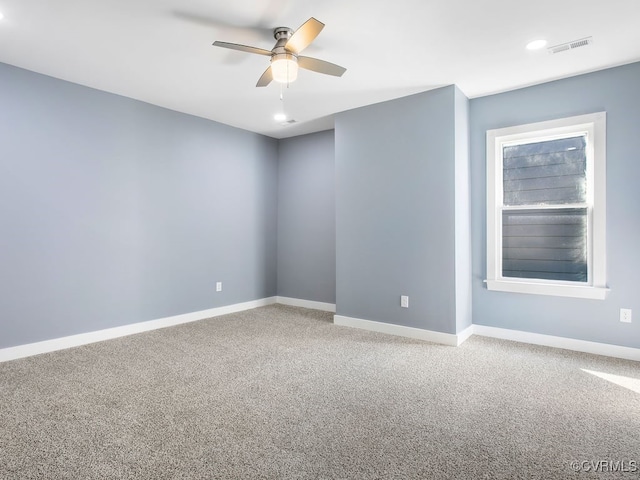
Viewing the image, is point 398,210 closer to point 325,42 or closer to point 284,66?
point 325,42

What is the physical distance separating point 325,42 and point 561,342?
138 inches

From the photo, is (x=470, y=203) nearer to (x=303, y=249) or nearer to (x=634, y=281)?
(x=634, y=281)

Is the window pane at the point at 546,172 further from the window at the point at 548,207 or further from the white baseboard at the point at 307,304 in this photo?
the white baseboard at the point at 307,304

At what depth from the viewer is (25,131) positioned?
3322 millimetres

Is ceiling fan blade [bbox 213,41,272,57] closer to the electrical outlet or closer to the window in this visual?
the window

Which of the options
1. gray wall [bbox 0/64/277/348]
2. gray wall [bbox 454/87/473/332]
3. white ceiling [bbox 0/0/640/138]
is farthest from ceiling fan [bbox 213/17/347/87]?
gray wall [bbox 0/64/277/348]

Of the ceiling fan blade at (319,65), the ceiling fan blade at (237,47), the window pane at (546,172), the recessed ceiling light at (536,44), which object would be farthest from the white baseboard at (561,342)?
the ceiling fan blade at (237,47)

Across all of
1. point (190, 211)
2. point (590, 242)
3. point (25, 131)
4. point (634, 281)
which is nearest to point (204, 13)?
point (25, 131)

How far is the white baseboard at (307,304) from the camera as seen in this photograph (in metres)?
5.30

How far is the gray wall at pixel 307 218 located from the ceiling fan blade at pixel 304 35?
9.25 ft

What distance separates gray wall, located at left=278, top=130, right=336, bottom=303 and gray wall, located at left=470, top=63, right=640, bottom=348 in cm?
227

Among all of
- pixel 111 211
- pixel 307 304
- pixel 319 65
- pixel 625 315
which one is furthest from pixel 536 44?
pixel 111 211

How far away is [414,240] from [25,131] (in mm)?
3881

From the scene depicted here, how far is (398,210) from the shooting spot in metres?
4.08
